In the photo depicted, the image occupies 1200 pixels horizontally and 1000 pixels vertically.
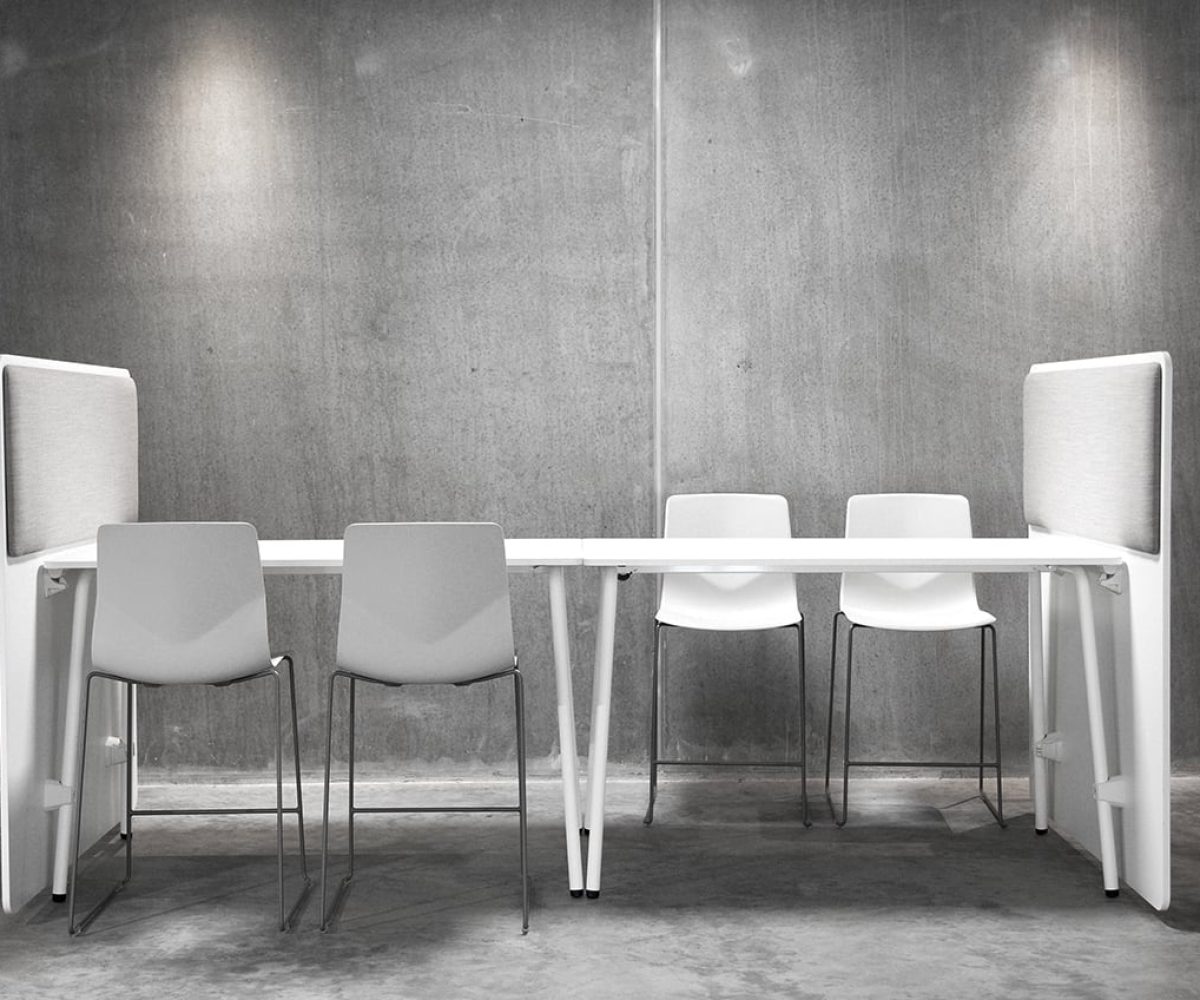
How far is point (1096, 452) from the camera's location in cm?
377

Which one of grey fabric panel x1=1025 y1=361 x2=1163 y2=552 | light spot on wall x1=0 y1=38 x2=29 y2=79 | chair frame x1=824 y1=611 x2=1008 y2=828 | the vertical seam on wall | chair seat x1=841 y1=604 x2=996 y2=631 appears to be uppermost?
light spot on wall x1=0 y1=38 x2=29 y2=79

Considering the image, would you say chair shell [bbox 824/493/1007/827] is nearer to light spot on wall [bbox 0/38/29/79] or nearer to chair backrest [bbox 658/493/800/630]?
chair backrest [bbox 658/493/800/630]

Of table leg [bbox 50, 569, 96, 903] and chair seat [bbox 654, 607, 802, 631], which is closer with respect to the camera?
table leg [bbox 50, 569, 96, 903]

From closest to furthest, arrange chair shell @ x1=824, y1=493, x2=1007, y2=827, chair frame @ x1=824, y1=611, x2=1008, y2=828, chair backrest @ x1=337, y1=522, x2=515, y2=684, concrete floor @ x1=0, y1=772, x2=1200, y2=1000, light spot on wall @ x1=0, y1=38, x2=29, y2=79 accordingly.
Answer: concrete floor @ x1=0, y1=772, x2=1200, y2=1000, chair backrest @ x1=337, y1=522, x2=515, y2=684, chair frame @ x1=824, y1=611, x2=1008, y2=828, chair shell @ x1=824, y1=493, x2=1007, y2=827, light spot on wall @ x1=0, y1=38, x2=29, y2=79

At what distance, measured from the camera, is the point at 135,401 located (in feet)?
14.7

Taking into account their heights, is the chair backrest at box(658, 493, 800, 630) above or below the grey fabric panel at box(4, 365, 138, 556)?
below

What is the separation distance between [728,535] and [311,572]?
5.39 ft

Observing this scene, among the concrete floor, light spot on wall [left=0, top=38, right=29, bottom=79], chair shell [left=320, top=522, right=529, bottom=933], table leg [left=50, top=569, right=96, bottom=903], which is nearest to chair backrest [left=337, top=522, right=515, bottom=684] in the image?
chair shell [left=320, top=522, right=529, bottom=933]

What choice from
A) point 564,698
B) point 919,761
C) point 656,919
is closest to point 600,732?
point 564,698

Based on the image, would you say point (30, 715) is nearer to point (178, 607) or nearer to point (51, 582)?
point (51, 582)

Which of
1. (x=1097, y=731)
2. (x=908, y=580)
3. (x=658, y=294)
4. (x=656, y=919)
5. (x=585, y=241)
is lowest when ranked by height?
(x=656, y=919)

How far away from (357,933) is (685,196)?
2836mm

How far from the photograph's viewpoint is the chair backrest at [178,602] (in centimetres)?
335

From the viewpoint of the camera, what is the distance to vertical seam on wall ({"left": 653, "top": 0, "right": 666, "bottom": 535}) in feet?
16.1
